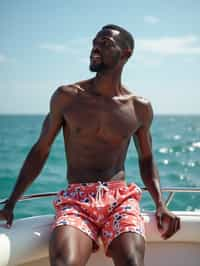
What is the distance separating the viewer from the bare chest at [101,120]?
229cm

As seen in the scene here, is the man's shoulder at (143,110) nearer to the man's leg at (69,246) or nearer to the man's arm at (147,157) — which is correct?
the man's arm at (147,157)

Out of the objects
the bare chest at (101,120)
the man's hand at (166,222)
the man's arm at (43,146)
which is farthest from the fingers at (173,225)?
the man's arm at (43,146)

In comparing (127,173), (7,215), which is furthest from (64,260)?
(127,173)

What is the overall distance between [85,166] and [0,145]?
2948 cm

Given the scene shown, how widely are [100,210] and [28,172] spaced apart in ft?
1.30

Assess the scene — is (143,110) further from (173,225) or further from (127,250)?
(127,250)

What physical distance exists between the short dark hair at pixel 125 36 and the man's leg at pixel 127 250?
3.19 feet

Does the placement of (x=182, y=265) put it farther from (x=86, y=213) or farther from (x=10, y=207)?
(x=10, y=207)

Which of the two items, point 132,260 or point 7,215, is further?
point 7,215

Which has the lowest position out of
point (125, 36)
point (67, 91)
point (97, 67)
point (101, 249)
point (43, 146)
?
point (101, 249)

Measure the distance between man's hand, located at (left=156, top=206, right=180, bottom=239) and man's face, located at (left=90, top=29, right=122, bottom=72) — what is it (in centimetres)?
77

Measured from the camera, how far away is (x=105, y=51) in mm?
2307

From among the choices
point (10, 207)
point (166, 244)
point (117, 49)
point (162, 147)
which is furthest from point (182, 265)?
point (162, 147)

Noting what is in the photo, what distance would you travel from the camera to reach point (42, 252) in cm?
219
